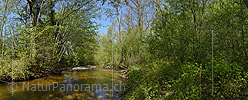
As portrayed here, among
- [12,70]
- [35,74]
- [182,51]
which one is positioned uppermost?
[182,51]

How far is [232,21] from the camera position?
457 cm

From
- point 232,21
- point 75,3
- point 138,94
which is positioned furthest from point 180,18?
point 75,3

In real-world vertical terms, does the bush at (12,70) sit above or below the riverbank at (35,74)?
above

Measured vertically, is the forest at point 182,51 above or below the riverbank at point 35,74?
above

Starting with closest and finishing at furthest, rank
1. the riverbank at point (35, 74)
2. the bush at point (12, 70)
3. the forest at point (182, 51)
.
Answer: the forest at point (182, 51) < the bush at point (12, 70) < the riverbank at point (35, 74)

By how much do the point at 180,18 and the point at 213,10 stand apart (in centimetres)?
123

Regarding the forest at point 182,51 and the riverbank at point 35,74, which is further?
the riverbank at point 35,74

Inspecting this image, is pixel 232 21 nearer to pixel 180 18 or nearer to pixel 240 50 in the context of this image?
pixel 240 50

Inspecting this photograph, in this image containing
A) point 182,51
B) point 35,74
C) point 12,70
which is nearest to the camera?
point 182,51

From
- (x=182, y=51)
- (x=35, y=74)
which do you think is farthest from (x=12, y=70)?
(x=182, y=51)

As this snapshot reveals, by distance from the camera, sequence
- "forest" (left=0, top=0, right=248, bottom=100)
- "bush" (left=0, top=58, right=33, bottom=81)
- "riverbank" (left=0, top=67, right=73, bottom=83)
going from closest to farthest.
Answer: "forest" (left=0, top=0, right=248, bottom=100), "bush" (left=0, top=58, right=33, bottom=81), "riverbank" (left=0, top=67, right=73, bottom=83)

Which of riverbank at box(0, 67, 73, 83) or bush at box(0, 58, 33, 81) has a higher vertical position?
bush at box(0, 58, 33, 81)

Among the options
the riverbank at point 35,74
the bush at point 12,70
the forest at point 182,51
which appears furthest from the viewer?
the riverbank at point 35,74

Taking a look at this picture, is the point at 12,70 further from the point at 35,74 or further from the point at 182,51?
the point at 182,51
